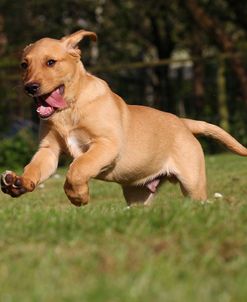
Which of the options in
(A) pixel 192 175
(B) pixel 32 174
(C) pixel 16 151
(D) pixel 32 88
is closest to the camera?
(D) pixel 32 88

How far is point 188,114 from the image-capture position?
1992 cm

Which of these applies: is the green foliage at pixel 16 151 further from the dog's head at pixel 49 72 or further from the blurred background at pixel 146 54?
the dog's head at pixel 49 72

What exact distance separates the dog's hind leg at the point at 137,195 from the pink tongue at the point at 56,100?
1.46m

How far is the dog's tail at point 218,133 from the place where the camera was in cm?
790

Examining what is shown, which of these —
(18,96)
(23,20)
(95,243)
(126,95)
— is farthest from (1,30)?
(95,243)

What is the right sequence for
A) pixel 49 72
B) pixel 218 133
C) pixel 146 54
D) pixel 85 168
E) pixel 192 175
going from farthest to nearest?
1. pixel 146 54
2. pixel 218 133
3. pixel 192 175
4. pixel 49 72
5. pixel 85 168

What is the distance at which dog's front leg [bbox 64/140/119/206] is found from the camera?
6.05 meters

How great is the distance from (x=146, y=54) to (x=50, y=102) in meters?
25.7

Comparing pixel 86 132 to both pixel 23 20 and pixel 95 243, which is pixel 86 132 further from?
pixel 23 20

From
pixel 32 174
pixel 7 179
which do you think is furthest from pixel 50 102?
pixel 7 179

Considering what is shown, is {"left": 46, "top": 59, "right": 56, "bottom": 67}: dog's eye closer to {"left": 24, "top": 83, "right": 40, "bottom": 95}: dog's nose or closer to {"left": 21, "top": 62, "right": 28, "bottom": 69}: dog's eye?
{"left": 21, "top": 62, "right": 28, "bottom": 69}: dog's eye

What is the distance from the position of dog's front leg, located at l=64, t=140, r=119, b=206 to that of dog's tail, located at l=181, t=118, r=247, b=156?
1.68 m

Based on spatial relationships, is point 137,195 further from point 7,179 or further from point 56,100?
point 7,179

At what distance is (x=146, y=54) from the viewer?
3194 cm
